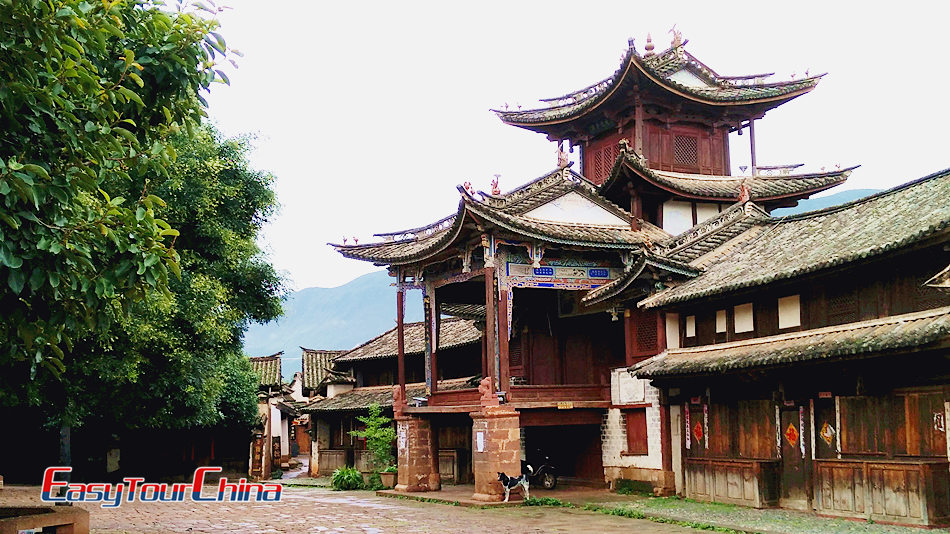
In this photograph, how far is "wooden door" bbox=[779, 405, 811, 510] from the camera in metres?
17.8

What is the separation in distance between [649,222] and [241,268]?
37.5 feet

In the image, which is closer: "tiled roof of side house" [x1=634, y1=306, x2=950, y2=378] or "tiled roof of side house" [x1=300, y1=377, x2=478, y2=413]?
"tiled roof of side house" [x1=634, y1=306, x2=950, y2=378]

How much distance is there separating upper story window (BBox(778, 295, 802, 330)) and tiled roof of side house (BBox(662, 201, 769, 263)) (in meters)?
3.64

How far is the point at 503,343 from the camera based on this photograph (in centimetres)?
2323

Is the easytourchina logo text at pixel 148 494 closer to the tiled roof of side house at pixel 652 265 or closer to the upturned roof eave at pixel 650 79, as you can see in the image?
the tiled roof of side house at pixel 652 265

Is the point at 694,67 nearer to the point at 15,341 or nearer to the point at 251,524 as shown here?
the point at 251,524

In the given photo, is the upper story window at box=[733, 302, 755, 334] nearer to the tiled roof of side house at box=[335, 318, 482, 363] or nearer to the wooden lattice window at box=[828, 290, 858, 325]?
the wooden lattice window at box=[828, 290, 858, 325]

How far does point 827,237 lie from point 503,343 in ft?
25.9

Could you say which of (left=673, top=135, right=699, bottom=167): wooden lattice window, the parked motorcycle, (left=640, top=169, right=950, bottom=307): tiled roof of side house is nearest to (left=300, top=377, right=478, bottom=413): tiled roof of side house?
the parked motorcycle

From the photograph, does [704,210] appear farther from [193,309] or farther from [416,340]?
[193,309]

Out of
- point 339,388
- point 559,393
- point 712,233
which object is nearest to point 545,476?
point 559,393

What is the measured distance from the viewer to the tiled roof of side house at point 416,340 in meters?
33.6

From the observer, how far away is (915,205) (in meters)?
17.8

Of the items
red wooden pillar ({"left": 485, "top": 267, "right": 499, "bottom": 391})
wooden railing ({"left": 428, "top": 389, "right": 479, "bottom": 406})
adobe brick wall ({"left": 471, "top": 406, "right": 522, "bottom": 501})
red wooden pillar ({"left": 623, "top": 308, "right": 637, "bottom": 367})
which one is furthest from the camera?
wooden railing ({"left": 428, "top": 389, "right": 479, "bottom": 406})
